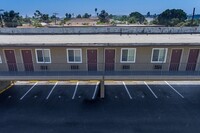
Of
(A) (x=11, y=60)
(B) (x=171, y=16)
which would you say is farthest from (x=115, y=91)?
(B) (x=171, y=16)

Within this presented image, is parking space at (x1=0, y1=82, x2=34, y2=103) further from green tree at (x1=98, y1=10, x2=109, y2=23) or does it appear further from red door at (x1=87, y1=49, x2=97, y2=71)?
green tree at (x1=98, y1=10, x2=109, y2=23)

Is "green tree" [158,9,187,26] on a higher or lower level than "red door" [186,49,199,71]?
higher

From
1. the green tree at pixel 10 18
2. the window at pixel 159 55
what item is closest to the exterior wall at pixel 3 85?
the window at pixel 159 55

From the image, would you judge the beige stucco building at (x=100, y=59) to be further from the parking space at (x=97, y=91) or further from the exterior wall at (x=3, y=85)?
the exterior wall at (x=3, y=85)

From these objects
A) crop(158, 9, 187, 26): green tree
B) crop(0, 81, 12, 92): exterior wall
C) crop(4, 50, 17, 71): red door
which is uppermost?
crop(158, 9, 187, 26): green tree

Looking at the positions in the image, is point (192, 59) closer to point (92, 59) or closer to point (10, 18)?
point (92, 59)

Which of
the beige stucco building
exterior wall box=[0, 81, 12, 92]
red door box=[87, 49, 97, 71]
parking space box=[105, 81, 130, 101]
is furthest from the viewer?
exterior wall box=[0, 81, 12, 92]

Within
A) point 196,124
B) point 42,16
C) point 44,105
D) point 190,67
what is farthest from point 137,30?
point 42,16

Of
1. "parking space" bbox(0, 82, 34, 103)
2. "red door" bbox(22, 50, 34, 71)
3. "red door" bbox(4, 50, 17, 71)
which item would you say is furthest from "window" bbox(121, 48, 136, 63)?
"parking space" bbox(0, 82, 34, 103)
